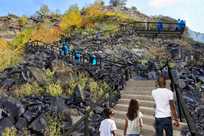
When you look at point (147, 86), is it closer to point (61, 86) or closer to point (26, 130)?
point (61, 86)

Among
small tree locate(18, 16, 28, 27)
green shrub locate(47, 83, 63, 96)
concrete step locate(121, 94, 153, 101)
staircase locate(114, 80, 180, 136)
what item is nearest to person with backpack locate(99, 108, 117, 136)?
staircase locate(114, 80, 180, 136)

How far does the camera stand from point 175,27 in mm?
45281

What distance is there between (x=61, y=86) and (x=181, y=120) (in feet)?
25.3

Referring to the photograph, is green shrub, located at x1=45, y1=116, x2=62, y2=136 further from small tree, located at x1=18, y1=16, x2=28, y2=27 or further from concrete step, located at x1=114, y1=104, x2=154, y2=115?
small tree, located at x1=18, y1=16, x2=28, y2=27

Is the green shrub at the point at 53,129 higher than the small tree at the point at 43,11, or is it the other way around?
the small tree at the point at 43,11

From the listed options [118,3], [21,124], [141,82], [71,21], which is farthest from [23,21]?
[21,124]

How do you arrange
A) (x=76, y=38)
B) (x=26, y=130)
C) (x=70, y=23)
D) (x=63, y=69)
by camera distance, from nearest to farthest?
(x=26, y=130) < (x=63, y=69) < (x=76, y=38) < (x=70, y=23)

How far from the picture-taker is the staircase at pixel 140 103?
16219 mm

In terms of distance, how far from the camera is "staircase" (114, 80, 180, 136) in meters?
16.2

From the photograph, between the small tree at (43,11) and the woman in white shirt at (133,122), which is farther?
the small tree at (43,11)

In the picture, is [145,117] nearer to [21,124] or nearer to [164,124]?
[21,124]

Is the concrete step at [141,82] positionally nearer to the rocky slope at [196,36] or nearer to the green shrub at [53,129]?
the green shrub at [53,129]

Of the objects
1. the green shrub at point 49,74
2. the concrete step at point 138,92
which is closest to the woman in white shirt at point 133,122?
the concrete step at point 138,92

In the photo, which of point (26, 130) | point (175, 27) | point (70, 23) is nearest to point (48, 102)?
point (26, 130)
